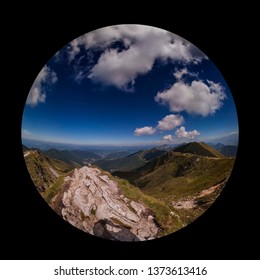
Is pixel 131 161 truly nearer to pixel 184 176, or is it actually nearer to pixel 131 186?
pixel 131 186

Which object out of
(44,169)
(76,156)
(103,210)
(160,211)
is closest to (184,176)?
(160,211)

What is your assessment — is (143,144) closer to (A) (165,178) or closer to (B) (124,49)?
(A) (165,178)

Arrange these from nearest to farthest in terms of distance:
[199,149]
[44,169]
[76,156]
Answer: [199,149]
[76,156]
[44,169]

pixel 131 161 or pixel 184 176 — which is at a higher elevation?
pixel 131 161

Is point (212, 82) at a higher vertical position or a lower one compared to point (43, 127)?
higher

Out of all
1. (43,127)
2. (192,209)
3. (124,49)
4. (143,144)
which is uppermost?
(124,49)

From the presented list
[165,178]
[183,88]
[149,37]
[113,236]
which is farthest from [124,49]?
[113,236]

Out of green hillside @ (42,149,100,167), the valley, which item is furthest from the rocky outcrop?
green hillside @ (42,149,100,167)
